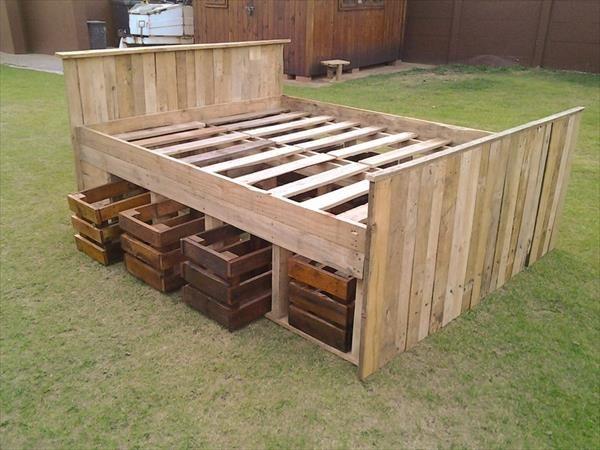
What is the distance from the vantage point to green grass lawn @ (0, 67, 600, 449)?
2.68 m

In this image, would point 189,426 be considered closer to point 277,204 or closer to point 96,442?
point 96,442

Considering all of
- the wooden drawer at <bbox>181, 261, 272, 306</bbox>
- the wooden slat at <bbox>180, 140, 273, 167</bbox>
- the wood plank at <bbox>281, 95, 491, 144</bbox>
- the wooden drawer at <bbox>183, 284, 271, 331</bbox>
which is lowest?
the wooden drawer at <bbox>183, 284, 271, 331</bbox>

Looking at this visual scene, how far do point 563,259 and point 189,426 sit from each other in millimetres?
3021

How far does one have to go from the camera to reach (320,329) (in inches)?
130

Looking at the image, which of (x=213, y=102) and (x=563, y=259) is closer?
(x=563, y=259)

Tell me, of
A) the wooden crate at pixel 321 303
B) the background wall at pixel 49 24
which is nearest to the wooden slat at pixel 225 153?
the wooden crate at pixel 321 303

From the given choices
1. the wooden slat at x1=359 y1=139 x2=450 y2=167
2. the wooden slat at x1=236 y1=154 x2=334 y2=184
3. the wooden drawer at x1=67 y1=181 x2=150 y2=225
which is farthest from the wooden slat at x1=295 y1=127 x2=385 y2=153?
the wooden drawer at x1=67 y1=181 x2=150 y2=225

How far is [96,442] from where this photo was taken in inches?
102

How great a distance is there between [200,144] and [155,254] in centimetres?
120

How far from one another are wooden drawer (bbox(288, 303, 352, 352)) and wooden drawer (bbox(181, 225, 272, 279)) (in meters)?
0.34

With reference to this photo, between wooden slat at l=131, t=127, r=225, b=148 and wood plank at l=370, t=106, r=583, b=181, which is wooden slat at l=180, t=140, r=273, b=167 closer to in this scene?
wooden slat at l=131, t=127, r=225, b=148

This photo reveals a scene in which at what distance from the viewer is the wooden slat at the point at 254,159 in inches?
160

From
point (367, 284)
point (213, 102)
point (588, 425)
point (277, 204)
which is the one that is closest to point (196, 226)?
point (277, 204)

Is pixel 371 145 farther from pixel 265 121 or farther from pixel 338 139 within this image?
pixel 265 121
